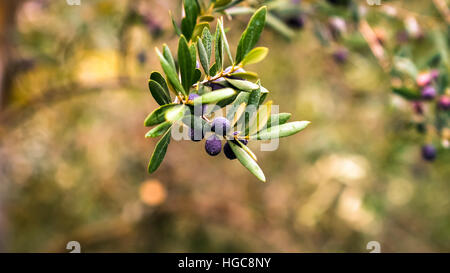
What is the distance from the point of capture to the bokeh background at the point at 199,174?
8.31 feet

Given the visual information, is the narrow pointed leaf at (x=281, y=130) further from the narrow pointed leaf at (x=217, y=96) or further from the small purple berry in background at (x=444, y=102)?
the small purple berry in background at (x=444, y=102)

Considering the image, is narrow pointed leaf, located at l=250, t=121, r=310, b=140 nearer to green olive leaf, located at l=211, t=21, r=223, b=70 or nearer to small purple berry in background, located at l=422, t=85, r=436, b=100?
green olive leaf, located at l=211, t=21, r=223, b=70

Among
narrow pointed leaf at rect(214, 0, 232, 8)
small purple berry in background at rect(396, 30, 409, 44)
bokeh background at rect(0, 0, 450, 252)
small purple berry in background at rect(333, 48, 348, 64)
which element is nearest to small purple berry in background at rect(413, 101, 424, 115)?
small purple berry in background at rect(333, 48, 348, 64)

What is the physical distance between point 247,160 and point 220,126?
70 millimetres

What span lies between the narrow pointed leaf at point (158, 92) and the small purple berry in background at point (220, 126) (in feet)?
0.28

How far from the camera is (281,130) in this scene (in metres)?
0.57

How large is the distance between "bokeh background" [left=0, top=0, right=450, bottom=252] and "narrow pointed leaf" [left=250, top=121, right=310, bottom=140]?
184cm

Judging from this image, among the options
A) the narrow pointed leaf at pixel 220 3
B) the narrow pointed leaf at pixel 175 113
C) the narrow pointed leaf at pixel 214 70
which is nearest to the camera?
the narrow pointed leaf at pixel 175 113

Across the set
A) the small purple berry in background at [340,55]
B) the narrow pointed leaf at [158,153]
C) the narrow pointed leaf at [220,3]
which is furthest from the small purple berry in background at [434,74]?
the narrow pointed leaf at [158,153]

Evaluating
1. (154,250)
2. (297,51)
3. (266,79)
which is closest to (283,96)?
(266,79)

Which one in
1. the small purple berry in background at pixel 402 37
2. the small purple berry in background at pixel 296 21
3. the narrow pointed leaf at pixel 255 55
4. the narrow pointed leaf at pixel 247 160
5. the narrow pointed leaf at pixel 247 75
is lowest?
the narrow pointed leaf at pixel 247 160

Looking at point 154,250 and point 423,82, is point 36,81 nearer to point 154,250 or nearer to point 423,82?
point 154,250
